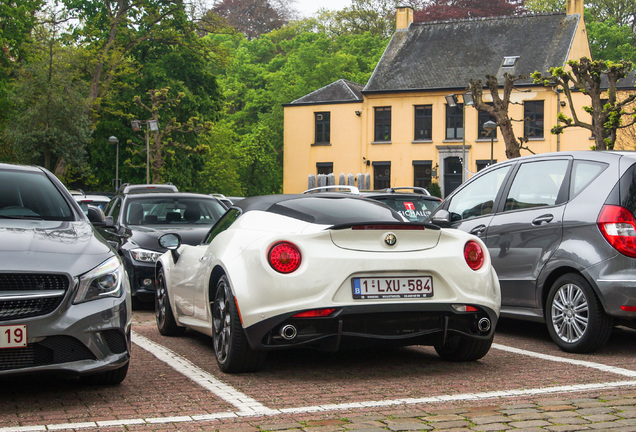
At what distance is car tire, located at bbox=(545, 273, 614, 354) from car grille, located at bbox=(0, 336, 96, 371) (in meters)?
4.14

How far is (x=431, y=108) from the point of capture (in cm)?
5434

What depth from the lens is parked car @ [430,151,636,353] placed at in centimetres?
711

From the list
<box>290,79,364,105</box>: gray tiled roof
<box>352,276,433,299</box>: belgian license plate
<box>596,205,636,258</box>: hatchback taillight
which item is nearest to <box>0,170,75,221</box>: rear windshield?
<box>352,276,433,299</box>: belgian license plate

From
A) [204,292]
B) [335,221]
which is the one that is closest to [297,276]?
[335,221]

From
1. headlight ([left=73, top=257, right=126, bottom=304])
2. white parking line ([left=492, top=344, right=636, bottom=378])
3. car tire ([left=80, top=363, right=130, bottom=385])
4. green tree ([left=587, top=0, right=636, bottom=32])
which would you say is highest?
green tree ([left=587, top=0, right=636, bottom=32])

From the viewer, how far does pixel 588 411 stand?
16.8 ft

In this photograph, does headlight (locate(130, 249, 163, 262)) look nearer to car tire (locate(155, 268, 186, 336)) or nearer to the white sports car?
car tire (locate(155, 268, 186, 336))

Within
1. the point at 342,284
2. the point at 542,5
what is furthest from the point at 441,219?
the point at 542,5

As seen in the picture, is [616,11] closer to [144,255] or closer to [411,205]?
[411,205]

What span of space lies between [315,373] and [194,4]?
46.0 metres

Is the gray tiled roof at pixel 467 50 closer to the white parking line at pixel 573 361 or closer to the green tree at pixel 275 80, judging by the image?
the green tree at pixel 275 80

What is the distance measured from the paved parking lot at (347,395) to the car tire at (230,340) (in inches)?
4.0

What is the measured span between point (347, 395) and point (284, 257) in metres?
1.04

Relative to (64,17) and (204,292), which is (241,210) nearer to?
(204,292)
